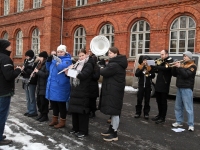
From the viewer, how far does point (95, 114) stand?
7137mm

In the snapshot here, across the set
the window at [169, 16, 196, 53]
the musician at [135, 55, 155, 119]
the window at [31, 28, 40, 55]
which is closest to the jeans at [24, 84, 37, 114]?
the musician at [135, 55, 155, 119]

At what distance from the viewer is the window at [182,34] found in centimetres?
1320

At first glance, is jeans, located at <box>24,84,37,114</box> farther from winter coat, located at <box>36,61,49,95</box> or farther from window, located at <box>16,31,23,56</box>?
window, located at <box>16,31,23,56</box>

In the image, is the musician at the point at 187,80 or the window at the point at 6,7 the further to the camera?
the window at the point at 6,7

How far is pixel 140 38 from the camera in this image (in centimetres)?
1524

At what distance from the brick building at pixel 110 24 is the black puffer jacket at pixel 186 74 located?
302 inches

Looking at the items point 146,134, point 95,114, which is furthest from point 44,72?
point 146,134

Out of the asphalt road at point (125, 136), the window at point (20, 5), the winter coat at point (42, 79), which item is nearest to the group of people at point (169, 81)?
the asphalt road at point (125, 136)

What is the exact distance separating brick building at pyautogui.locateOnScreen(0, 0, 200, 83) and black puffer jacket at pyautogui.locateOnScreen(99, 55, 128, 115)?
939 cm

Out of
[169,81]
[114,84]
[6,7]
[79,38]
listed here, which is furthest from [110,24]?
[6,7]

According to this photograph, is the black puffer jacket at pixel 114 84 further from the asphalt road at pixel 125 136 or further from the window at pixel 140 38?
the window at pixel 140 38

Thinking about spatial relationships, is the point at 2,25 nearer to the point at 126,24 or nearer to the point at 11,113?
the point at 126,24

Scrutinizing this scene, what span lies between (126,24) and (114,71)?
11.4 m

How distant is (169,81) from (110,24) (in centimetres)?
1126
